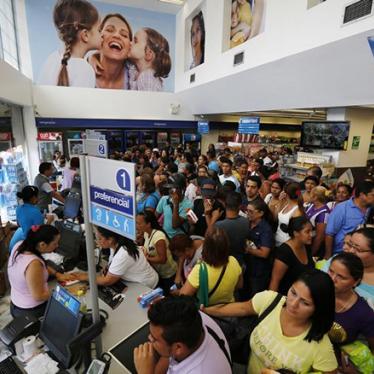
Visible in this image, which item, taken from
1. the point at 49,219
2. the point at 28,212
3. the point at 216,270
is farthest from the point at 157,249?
the point at 49,219

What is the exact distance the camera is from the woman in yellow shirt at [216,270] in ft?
6.18

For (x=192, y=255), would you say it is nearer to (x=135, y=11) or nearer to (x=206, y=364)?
(x=206, y=364)

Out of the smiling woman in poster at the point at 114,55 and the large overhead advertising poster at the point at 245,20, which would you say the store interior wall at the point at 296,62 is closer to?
the large overhead advertising poster at the point at 245,20

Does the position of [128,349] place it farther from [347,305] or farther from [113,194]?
[347,305]

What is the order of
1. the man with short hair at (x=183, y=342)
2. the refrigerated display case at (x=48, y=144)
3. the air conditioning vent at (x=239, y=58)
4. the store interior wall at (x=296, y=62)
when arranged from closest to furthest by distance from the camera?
the man with short hair at (x=183, y=342) → the store interior wall at (x=296, y=62) → the air conditioning vent at (x=239, y=58) → the refrigerated display case at (x=48, y=144)

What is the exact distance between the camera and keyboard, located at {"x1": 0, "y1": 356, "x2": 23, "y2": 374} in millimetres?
1560

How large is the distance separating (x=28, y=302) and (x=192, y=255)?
1.38 meters

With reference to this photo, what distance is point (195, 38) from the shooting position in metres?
10.5

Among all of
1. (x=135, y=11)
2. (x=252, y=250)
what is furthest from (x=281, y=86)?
(x=135, y=11)

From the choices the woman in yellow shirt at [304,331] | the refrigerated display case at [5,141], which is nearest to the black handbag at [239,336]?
the woman in yellow shirt at [304,331]

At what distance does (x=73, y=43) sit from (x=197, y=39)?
5068mm

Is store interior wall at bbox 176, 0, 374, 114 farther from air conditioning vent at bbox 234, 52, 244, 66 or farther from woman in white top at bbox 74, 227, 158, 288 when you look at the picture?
woman in white top at bbox 74, 227, 158, 288

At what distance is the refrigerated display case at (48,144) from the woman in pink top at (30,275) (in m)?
8.61

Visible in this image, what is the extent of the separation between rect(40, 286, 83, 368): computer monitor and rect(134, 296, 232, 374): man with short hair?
1.86 feet
